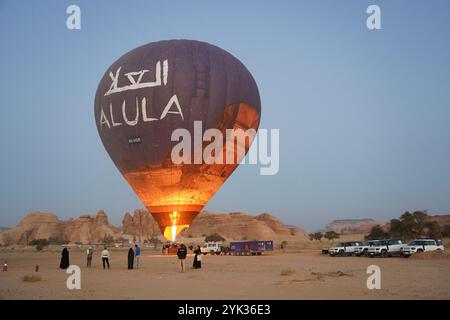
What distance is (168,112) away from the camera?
112 feet

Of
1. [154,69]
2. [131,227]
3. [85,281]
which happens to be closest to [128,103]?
[154,69]

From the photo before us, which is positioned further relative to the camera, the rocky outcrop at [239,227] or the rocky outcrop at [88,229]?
the rocky outcrop at [88,229]

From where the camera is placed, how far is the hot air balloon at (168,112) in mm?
34219

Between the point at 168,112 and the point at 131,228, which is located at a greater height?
the point at 168,112

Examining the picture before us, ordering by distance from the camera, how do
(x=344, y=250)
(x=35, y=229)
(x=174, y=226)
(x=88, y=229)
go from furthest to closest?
A: 1. (x=35, y=229)
2. (x=88, y=229)
3. (x=344, y=250)
4. (x=174, y=226)

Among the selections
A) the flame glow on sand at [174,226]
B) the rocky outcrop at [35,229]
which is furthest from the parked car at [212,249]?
the rocky outcrop at [35,229]

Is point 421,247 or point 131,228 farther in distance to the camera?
point 131,228

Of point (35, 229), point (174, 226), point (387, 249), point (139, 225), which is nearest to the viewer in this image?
point (174, 226)

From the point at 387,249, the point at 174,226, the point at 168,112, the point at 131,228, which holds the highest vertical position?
the point at 168,112

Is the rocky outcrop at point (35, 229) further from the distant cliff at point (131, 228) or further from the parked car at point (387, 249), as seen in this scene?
the parked car at point (387, 249)

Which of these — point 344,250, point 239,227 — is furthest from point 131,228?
point 344,250

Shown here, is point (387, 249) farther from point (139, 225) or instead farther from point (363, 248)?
point (139, 225)

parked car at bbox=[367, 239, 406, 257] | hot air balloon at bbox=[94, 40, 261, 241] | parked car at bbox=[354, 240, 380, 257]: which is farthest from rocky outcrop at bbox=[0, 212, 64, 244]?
parked car at bbox=[367, 239, 406, 257]
